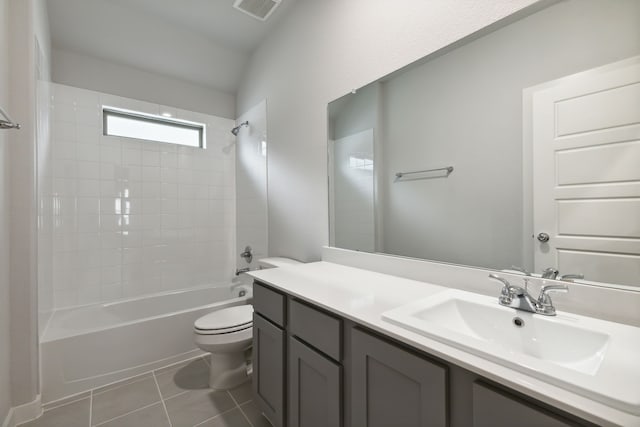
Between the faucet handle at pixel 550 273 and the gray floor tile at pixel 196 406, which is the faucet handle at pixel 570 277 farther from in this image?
the gray floor tile at pixel 196 406

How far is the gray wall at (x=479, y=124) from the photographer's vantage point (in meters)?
0.89

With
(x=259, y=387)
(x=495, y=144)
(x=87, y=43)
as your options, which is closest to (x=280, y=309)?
(x=259, y=387)

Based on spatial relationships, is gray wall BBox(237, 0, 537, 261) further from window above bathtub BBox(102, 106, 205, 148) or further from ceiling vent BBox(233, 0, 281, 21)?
window above bathtub BBox(102, 106, 205, 148)

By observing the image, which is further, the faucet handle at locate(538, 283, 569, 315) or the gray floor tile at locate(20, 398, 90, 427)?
the gray floor tile at locate(20, 398, 90, 427)

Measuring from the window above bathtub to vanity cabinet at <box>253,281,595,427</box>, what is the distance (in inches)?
87.7

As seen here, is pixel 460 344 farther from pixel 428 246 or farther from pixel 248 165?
pixel 248 165

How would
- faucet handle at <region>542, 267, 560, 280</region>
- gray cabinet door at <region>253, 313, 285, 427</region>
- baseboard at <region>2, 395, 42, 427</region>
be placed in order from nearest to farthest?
faucet handle at <region>542, 267, 560, 280</region>
gray cabinet door at <region>253, 313, 285, 427</region>
baseboard at <region>2, 395, 42, 427</region>

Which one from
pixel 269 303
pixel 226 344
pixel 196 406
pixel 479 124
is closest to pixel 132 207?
pixel 226 344

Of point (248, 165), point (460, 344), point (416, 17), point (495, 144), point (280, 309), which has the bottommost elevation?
point (280, 309)

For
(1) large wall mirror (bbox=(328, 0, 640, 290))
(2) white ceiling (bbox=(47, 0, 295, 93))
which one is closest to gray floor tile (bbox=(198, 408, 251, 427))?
(1) large wall mirror (bbox=(328, 0, 640, 290))

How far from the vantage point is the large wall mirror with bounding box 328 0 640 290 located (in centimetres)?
83

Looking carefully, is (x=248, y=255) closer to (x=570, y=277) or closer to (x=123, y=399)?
(x=123, y=399)

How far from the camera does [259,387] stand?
4.76 feet

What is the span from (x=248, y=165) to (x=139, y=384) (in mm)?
2099
